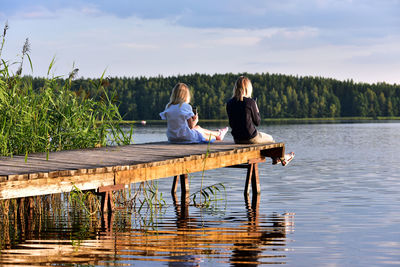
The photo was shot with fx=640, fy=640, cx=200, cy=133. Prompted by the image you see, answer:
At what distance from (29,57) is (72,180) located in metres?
3.20

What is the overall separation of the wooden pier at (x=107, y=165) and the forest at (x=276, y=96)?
104 m

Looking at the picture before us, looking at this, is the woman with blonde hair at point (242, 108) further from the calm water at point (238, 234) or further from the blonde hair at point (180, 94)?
the calm water at point (238, 234)

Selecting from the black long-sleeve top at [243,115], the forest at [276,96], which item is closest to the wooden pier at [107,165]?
the black long-sleeve top at [243,115]

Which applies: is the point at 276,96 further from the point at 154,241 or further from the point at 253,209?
the point at 154,241

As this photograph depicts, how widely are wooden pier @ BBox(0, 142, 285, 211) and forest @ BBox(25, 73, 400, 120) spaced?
103545mm

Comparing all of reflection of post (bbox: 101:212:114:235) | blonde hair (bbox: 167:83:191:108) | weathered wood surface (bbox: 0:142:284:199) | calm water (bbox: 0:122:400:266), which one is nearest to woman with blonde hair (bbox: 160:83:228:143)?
blonde hair (bbox: 167:83:191:108)

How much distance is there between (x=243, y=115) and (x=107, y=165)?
148 inches

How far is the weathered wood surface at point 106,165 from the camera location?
7.38m

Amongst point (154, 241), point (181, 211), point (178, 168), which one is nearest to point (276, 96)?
point (181, 211)

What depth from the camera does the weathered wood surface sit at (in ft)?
24.2

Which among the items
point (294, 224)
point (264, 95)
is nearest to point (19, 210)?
point (294, 224)

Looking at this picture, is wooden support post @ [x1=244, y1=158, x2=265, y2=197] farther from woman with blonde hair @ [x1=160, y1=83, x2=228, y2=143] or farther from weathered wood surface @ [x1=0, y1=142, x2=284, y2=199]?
woman with blonde hair @ [x1=160, y1=83, x2=228, y2=143]

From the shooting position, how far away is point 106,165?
27.5 feet

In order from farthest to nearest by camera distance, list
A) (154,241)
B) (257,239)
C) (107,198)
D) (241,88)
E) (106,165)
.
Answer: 1. (241,88)
2. (107,198)
3. (106,165)
4. (257,239)
5. (154,241)
